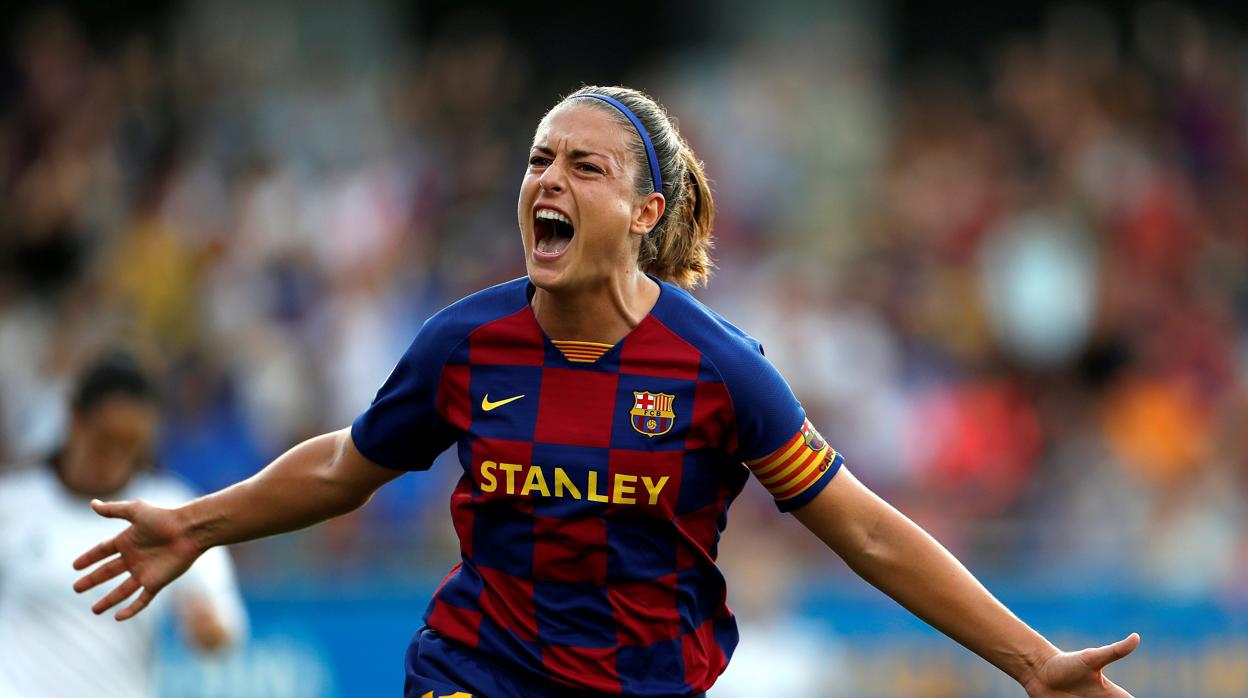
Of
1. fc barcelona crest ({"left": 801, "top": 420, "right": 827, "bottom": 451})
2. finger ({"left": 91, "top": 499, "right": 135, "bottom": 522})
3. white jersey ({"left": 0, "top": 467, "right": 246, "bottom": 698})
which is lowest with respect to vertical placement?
white jersey ({"left": 0, "top": 467, "right": 246, "bottom": 698})

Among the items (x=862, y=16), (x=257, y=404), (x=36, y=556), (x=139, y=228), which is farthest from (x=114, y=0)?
(x=36, y=556)

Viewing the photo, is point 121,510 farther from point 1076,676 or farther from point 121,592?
point 1076,676

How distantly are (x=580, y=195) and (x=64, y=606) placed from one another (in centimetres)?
344

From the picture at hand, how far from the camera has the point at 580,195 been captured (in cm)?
424

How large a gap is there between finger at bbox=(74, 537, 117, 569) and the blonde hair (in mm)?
1575

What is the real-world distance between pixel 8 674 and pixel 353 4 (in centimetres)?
964

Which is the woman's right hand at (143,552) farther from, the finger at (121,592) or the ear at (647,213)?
the ear at (647,213)

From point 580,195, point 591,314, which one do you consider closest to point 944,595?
point 591,314

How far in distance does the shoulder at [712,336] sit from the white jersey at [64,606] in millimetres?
2851

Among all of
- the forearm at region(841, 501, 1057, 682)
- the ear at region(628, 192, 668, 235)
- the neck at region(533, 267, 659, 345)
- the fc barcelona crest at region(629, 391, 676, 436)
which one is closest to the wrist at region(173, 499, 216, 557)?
the neck at region(533, 267, 659, 345)

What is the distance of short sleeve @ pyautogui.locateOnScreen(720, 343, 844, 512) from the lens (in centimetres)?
424

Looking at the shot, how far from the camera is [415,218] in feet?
40.9

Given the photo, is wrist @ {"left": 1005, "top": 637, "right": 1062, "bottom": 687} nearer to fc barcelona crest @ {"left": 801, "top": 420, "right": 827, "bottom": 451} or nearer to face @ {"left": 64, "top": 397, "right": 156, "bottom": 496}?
fc barcelona crest @ {"left": 801, "top": 420, "right": 827, "bottom": 451}

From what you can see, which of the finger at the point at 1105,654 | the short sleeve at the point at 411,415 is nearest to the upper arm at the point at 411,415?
the short sleeve at the point at 411,415
